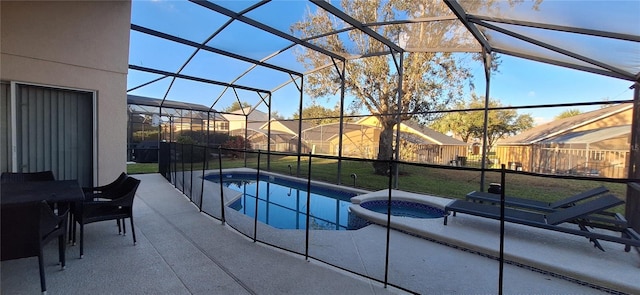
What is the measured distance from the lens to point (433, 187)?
941 centimetres

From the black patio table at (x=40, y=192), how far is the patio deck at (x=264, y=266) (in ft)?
2.27

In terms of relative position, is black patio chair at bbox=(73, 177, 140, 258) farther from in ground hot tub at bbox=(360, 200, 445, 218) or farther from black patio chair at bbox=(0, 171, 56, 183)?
in ground hot tub at bbox=(360, 200, 445, 218)

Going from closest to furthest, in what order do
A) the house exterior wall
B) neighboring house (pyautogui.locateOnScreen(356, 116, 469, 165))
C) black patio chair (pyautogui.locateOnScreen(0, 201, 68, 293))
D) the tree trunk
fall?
1. black patio chair (pyautogui.locateOnScreen(0, 201, 68, 293))
2. the house exterior wall
3. neighboring house (pyautogui.locateOnScreen(356, 116, 469, 165))
4. the tree trunk

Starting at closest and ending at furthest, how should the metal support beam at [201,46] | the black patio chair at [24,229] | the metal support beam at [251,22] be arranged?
the black patio chair at [24,229], the metal support beam at [251,22], the metal support beam at [201,46]

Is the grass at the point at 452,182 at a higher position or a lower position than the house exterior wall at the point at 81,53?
lower

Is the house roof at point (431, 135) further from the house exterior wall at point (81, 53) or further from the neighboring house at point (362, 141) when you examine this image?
the house exterior wall at point (81, 53)

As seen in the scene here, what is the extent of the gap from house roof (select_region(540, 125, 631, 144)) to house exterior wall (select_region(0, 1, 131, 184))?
1136 centimetres

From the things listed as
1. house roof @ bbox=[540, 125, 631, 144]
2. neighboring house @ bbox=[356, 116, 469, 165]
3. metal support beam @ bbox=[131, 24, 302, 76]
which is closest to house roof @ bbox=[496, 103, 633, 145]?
house roof @ bbox=[540, 125, 631, 144]

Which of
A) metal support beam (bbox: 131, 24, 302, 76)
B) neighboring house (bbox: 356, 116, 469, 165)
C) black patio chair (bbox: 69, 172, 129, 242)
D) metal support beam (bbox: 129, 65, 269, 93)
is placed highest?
metal support beam (bbox: 131, 24, 302, 76)

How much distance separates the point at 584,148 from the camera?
7723 mm

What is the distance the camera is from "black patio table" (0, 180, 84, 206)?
2.56 metres

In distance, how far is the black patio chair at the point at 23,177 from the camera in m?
3.35

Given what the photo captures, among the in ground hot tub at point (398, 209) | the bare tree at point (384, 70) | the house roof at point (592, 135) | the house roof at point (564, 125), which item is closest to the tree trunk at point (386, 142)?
the bare tree at point (384, 70)

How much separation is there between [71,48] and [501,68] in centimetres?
1206
